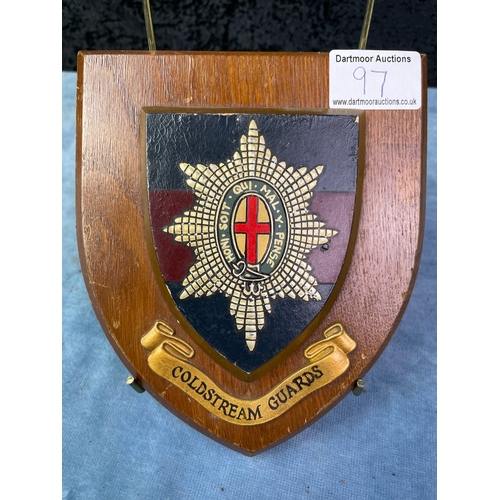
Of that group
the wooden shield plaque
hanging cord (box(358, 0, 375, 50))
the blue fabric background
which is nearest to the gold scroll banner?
the wooden shield plaque

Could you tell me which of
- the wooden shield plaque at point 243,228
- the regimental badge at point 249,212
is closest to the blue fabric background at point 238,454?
the wooden shield plaque at point 243,228

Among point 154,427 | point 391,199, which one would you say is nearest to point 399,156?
point 391,199

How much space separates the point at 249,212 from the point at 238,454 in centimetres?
49

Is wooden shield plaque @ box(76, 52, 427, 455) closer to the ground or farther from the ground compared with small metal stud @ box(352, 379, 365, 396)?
farther from the ground

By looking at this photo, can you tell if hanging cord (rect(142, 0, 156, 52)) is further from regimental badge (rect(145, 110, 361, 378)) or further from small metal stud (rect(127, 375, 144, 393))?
small metal stud (rect(127, 375, 144, 393))

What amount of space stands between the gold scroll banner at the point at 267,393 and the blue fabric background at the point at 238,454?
0.19 meters

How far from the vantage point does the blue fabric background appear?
0.88 meters

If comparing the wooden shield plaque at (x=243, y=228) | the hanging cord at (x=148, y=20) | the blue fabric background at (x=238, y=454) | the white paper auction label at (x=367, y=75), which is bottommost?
the blue fabric background at (x=238, y=454)

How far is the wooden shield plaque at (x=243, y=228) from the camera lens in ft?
2.43

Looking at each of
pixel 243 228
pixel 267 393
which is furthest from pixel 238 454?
pixel 243 228

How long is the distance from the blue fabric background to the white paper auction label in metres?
0.54

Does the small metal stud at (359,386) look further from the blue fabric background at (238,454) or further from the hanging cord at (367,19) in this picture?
the hanging cord at (367,19)

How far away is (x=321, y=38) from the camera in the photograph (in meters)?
1.13

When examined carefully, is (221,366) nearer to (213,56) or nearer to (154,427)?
(154,427)
